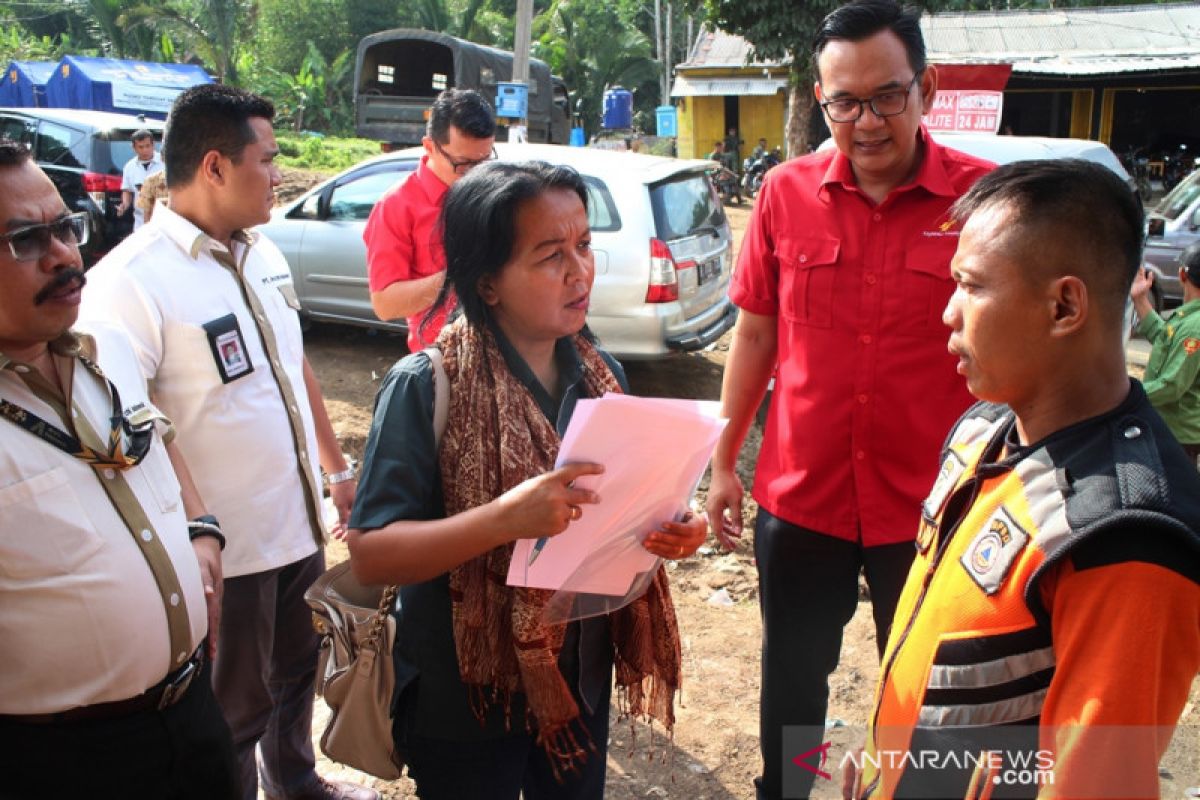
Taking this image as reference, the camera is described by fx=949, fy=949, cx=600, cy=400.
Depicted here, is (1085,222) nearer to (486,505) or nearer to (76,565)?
(486,505)

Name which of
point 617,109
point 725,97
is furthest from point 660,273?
point 725,97

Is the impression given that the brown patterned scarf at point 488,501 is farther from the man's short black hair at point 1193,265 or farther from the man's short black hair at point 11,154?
the man's short black hair at point 1193,265

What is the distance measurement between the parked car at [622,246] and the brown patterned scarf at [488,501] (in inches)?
171

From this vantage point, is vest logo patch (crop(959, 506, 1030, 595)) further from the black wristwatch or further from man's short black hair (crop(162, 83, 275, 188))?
man's short black hair (crop(162, 83, 275, 188))

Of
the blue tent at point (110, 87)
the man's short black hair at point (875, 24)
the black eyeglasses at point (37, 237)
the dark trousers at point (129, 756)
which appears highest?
the blue tent at point (110, 87)

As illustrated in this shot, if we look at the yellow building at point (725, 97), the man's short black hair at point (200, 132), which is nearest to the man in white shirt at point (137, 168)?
the man's short black hair at point (200, 132)

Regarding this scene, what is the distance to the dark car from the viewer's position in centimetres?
1027

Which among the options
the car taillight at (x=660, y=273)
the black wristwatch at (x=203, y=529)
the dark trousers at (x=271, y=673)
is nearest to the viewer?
the black wristwatch at (x=203, y=529)

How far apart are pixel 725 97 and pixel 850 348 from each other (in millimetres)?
27966

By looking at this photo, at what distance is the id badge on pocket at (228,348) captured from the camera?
2.48 metres

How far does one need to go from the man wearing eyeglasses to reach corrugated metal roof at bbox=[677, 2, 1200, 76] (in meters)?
18.2

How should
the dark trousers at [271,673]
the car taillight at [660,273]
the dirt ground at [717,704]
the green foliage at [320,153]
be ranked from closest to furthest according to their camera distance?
the dark trousers at [271,673] < the dirt ground at [717,704] < the car taillight at [660,273] < the green foliage at [320,153]

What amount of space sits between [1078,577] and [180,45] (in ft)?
111

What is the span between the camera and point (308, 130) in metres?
30.2
